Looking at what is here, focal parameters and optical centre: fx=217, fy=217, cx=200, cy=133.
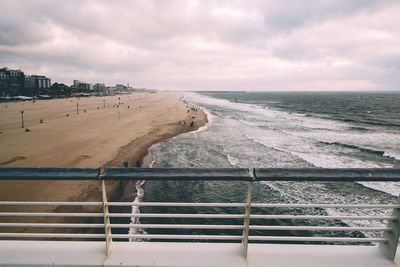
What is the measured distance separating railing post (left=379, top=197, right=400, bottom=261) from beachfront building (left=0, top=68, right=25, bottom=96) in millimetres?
127874

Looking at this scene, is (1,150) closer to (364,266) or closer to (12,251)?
(12,251)

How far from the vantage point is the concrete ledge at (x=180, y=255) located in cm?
240

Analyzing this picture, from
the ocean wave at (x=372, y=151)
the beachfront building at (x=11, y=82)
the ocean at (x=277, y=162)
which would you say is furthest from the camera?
the beachfront building at (x=11, y=82)

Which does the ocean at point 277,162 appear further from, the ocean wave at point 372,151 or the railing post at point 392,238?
the railing post at point 392,238

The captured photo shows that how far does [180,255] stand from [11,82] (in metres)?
152

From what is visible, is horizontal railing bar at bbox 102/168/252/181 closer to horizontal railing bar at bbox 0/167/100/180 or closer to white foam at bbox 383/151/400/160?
horizontal railing bar at bbox 0/167/100/180

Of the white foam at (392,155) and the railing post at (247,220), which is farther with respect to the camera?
the white foam at (392,155)

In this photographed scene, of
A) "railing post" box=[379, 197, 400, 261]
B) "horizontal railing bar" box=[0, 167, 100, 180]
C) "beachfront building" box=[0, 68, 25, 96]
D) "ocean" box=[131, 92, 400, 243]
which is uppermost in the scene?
"beachfront building" box=[0, 68, 25, 96]

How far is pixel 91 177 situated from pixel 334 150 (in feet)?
82.2

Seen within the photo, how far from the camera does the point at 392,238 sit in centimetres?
245

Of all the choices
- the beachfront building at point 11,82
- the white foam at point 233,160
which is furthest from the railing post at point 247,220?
the beachfront building at point 11,82

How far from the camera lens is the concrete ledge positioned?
7.87 ft

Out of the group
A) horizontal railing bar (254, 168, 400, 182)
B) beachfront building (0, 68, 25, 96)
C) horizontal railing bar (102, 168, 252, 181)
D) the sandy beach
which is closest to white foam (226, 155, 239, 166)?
the sandy beach

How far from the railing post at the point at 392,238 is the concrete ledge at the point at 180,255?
73 millimetres
